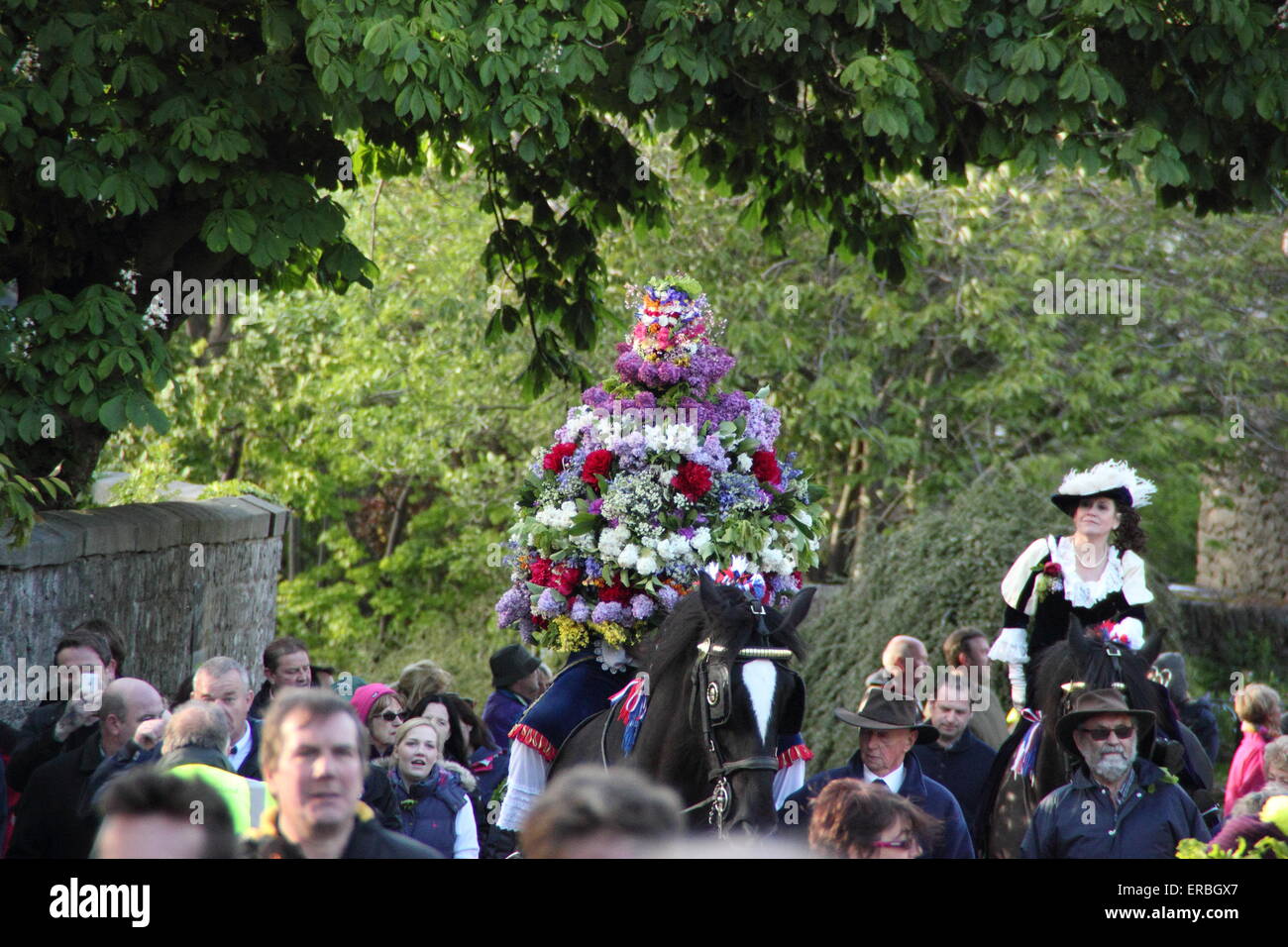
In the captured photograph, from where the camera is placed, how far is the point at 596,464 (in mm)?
8008

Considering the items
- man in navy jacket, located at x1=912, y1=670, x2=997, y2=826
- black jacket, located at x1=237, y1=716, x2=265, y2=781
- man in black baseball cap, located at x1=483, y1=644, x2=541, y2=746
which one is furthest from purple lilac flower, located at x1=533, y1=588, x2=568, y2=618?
man in black baseball cap, located at x1=483, y1=644, x2=541, y2=746

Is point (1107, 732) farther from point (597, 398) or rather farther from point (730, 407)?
point (597, 398)

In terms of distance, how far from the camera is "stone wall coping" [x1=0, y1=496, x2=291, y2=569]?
1003 centimetres

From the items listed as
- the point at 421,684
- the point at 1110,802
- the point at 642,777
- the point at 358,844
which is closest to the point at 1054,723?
the point at 1110,802

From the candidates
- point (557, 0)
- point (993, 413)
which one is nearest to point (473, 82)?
point (557, 0)

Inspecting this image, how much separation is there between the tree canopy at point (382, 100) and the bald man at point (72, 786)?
6.01 ft

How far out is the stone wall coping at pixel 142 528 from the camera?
32.9ft

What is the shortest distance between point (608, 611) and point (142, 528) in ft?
16.6

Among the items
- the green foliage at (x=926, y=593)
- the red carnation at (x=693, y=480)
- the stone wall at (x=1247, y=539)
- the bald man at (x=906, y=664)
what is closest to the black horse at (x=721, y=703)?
the red carnation at (x=693, y=480)

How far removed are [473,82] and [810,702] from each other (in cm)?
731

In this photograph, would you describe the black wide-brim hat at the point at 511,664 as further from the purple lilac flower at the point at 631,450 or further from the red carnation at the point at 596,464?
the purple lilac flower at the point at 631,450

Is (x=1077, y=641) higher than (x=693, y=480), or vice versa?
(x=693, y=480)

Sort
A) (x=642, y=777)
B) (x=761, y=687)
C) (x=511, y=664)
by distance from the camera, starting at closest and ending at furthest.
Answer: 1. (x=642, y=777)
2. (x=761, y=687)
3. (x=511, y=664)

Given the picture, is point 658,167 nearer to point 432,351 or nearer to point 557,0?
point 432,351
